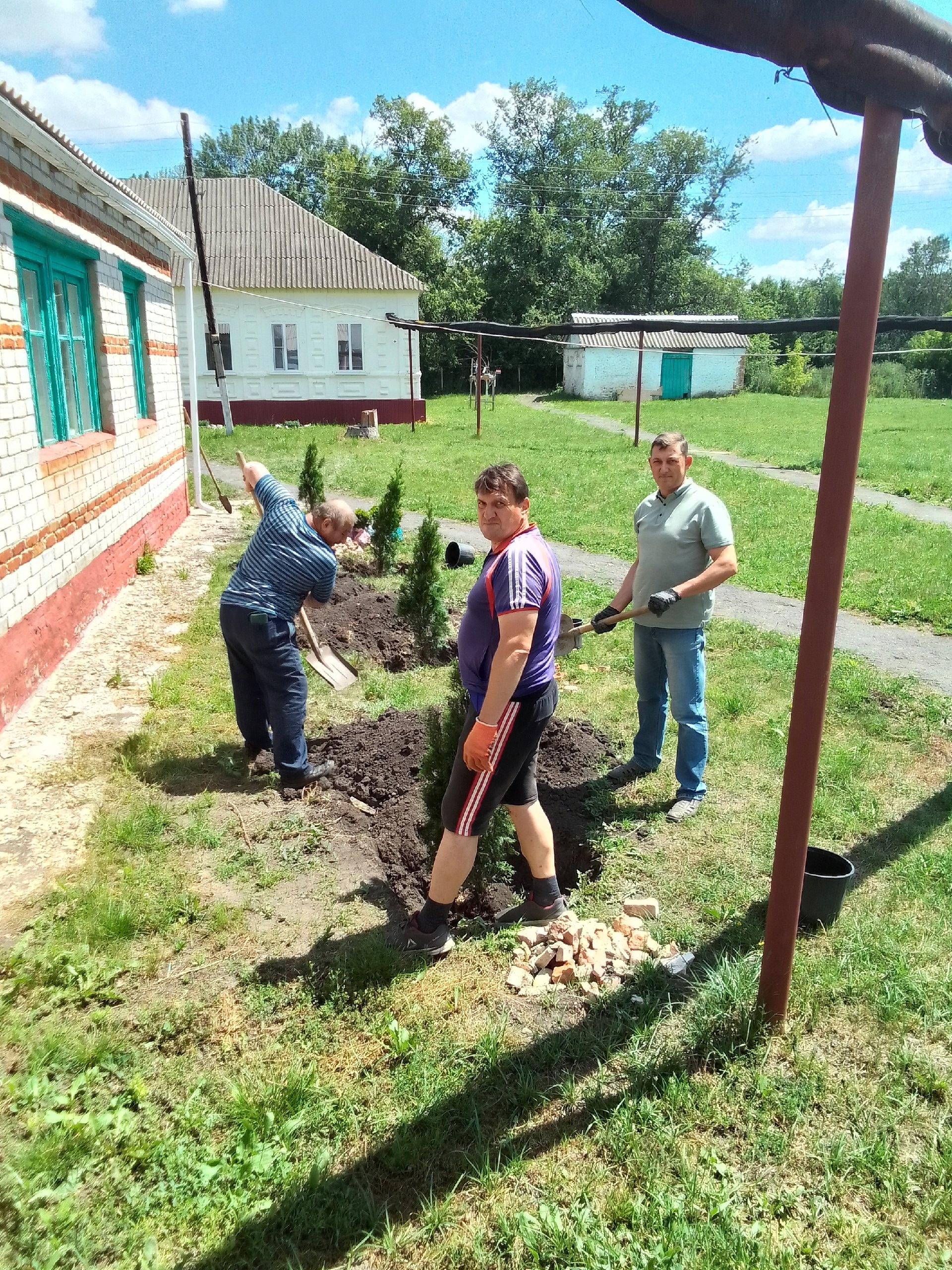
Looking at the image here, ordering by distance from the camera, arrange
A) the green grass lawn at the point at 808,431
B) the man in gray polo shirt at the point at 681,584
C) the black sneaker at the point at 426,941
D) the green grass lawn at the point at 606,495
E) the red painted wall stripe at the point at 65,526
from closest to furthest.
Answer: the black sneaker at the point at 426,941 → the man in gray polo shirt at the point at 681,584 → the red painted wall stripe at the point at 65,526 → the green grass lawn at the point at 606,495 → the green grass lawn at the point at 808,431

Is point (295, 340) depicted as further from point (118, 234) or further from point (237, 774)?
point (237, 774)

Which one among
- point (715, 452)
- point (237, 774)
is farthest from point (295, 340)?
point (237, 774)

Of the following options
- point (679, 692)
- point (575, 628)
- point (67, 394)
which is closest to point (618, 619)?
point (575, 628)

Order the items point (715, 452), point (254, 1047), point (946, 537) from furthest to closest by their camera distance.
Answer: point (715, 452)
point (946, 537)
point (254, 1047)

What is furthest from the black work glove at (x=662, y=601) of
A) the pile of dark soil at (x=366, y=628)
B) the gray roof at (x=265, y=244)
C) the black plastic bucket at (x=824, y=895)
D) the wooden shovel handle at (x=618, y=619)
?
the gray roof at (x=265, y=244)

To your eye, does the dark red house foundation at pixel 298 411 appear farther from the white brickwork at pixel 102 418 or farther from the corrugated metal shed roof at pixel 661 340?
the white brickwork at pixel 102 418

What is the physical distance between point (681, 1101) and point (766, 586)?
7196 mm

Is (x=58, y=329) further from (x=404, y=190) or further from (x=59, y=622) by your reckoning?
(x=404, y=190)

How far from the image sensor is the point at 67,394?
710 centimetres

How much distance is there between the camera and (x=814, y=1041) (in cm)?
286

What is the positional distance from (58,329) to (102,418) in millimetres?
1421

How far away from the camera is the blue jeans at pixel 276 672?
4355mm

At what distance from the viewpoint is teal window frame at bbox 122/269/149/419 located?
31.1 ft

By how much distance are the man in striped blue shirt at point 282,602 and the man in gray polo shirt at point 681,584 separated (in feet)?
4.92
